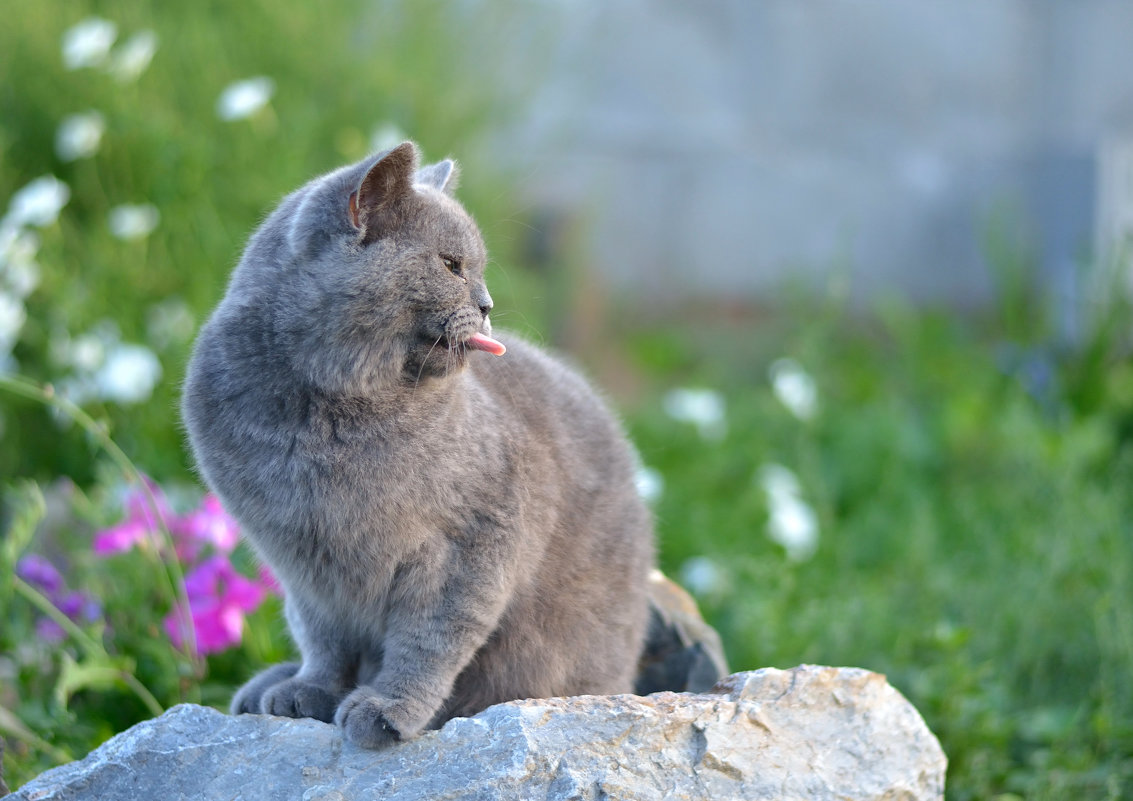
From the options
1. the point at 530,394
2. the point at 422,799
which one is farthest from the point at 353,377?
the point at 422,799

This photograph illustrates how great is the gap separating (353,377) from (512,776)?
654 mm

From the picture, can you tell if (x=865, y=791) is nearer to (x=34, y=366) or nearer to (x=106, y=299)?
(x=106, y=299)

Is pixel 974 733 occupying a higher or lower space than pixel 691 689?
lower

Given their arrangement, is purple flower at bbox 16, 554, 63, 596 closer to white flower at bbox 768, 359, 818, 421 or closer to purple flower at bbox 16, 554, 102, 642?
purple flower at bbox 16, 554, 102, 642

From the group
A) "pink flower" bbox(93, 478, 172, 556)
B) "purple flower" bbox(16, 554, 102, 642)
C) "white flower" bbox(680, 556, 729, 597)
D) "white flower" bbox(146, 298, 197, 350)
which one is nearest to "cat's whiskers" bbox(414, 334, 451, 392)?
"pink flower" bbox(93, 478, 172, 556)

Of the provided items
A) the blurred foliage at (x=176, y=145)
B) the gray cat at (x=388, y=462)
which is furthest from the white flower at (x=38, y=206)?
the gray cat at (x=388, y=462)

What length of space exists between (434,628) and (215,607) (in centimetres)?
98

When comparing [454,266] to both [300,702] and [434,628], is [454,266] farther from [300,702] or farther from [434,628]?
[300,702]

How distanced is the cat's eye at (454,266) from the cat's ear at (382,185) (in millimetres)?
121

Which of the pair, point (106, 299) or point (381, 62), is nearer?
point (106, 299)

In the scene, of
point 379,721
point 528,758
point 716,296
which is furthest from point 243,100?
point 716,296

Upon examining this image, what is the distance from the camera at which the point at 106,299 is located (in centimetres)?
398

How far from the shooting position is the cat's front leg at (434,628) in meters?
1.89

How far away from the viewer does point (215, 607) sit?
269 cm
